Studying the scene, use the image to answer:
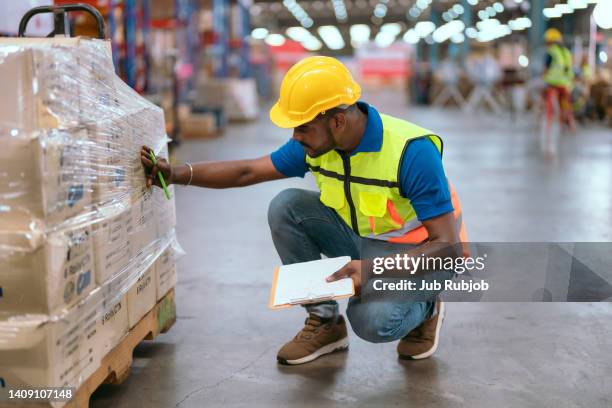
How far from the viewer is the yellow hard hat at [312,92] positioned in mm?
2402

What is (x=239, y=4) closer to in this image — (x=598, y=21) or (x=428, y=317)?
(x=598, y=21)

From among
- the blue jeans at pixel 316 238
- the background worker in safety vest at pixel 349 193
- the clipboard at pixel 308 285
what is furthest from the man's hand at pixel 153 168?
the clipboard at pixel 308 285

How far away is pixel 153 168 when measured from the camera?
2656 mm

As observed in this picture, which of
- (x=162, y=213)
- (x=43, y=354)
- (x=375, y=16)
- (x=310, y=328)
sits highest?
(x=375, y=16)

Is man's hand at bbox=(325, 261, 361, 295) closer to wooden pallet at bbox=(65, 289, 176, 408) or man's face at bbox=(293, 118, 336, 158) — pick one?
man's face at bbox=(293, 118, 336, 158)

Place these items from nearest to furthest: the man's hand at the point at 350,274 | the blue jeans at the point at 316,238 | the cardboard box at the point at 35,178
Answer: the cardboard box at the point at 35,178 < the man's hand at the point at 350,274 < the blue jeans at the point at 316,238

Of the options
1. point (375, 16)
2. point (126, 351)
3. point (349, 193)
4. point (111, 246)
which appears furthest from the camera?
point (375, 16)

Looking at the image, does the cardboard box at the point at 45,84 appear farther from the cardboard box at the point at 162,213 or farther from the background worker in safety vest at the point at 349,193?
the cardboard box at the point at 162,213

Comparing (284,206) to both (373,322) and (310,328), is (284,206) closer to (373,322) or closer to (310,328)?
(310,328)

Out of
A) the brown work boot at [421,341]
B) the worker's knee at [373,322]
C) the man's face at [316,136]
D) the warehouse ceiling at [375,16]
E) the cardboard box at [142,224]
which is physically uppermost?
the warehouse ceiling at [375,16]

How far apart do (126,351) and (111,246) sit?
433 millimetres

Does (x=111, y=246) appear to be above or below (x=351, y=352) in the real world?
above

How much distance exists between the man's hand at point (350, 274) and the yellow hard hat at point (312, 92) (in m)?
0.48

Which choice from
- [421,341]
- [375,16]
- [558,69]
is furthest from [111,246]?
[375,16]
